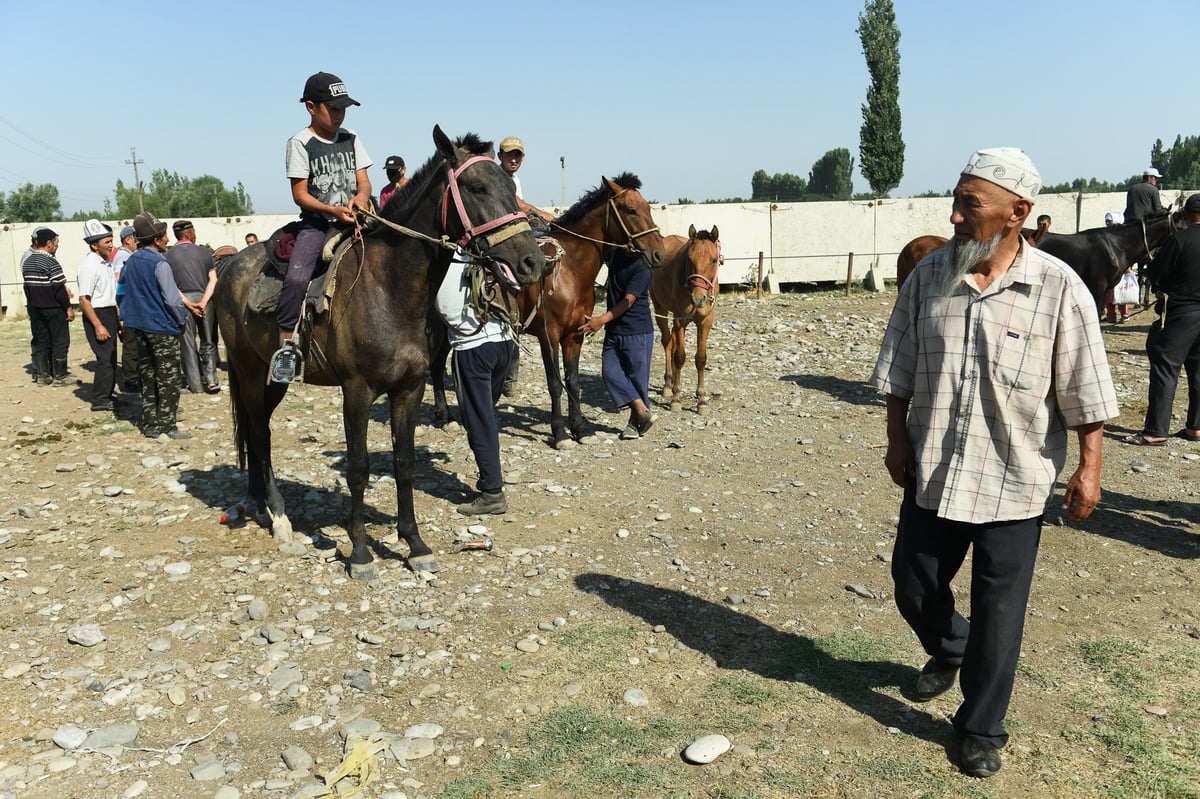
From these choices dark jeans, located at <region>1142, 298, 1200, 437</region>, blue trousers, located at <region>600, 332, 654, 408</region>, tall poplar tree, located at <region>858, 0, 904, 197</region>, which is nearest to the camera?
dark jeans, located at <region>1142, 298, 1200, 437</region>

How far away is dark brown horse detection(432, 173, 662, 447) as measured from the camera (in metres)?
8.59

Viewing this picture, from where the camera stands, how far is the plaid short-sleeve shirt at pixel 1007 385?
3109 mm

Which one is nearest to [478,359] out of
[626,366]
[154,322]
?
[626,366]

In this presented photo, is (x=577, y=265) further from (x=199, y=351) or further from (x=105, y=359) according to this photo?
(x=105, y=359)

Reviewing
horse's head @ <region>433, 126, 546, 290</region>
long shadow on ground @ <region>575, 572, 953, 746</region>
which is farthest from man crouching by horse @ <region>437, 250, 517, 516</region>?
long shadow on ground @ <region>575, 572, 953, 746</region>

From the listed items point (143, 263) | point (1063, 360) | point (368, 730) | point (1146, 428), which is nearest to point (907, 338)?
point (1063, 360)

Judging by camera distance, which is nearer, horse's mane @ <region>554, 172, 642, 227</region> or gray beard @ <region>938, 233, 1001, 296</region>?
gray beard @ <region>938, 233, 1001, 296</region>

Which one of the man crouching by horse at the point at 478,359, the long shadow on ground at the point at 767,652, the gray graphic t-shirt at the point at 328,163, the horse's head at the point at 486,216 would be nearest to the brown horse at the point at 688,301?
the man crouching by horse at the point at 478,359

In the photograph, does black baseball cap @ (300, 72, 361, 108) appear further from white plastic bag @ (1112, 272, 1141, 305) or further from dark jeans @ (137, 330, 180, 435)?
white plastic bag @ (1112, 272, 1141, 305)

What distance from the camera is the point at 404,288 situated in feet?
17.7

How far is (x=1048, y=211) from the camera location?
2456 centimetres

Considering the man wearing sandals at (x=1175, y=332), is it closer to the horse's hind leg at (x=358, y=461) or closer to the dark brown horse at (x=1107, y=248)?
the dark brown horse at (x=1107, y=248)

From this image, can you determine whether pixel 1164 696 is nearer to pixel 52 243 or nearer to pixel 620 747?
pixel 620 747

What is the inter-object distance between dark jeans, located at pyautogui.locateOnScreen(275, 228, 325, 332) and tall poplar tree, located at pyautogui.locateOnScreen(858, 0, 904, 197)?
4404 centimetres
